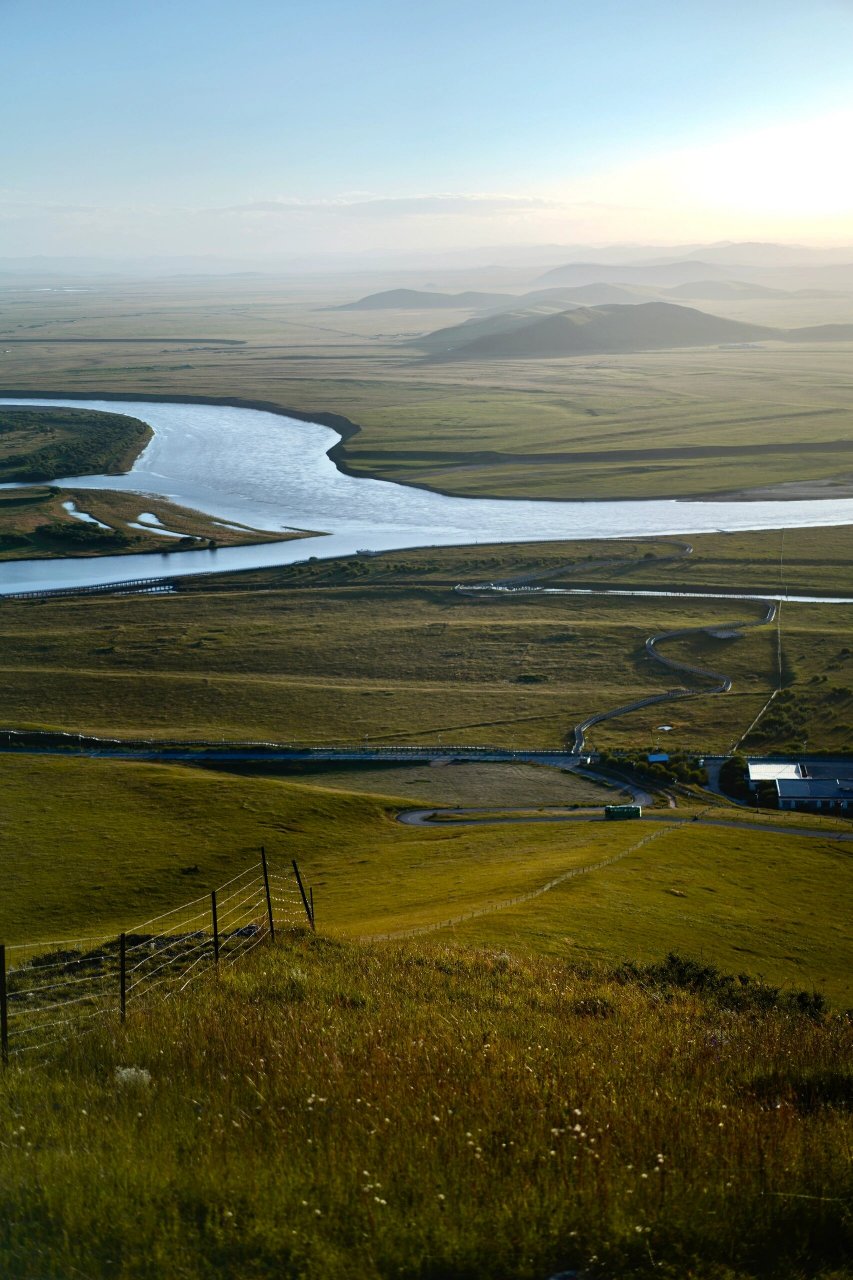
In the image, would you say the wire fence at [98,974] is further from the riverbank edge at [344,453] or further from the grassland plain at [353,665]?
the riverbank edge at [344,453]

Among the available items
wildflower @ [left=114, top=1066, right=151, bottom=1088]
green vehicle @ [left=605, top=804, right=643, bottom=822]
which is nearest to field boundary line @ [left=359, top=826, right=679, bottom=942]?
green vehicle @ [left=605, top=804, right=643, bottom=822]

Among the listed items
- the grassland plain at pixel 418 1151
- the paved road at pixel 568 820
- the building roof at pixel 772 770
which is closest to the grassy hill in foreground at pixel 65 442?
the paved road at pixel 568 820

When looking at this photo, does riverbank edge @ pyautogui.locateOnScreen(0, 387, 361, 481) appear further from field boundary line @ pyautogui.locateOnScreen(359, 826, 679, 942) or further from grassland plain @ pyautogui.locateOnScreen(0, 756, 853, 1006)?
field boundary line @ pyautogui.locateOnScreen(359, 826, 679, 942)

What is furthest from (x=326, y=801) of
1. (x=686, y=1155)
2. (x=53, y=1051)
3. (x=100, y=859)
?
(x=686, y=1155)

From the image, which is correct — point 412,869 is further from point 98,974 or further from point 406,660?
point 406,660

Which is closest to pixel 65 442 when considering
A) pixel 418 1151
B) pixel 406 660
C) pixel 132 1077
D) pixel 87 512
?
pixel 87 512

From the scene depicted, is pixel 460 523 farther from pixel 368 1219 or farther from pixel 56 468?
pixel 368 1219
